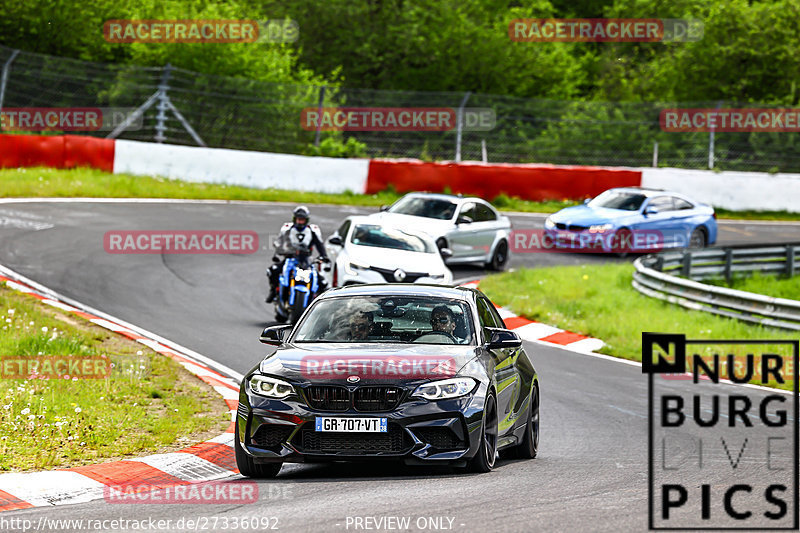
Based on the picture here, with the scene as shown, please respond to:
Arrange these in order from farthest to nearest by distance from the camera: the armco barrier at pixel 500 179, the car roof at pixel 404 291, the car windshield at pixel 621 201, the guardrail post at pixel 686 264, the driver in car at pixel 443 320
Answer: the armco barrier at pixel 500 179, the car windshield at pixel 621 201, the guardrail post at pixel 686 264, the car roof at pixel 404 291, the driver in car at pixel 443 320

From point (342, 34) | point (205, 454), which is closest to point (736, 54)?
point (342, 34)

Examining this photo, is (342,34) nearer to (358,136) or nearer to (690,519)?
(358,136)

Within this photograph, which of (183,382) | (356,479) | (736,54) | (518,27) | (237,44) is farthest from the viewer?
(518,27)

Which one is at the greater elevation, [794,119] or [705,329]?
[794,119]

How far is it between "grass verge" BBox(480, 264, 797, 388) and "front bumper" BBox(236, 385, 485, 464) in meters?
8.23

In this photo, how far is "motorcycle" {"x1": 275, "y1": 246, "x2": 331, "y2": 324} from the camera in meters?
15.8

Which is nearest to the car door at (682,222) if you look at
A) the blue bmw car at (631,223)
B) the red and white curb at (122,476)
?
the blue bmw car at (631,223)

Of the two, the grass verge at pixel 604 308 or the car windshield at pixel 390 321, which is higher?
the car windshield at pixel 390 321

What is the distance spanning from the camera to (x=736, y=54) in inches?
1715

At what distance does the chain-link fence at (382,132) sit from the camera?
31.8m

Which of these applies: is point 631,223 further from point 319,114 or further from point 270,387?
point 270,387

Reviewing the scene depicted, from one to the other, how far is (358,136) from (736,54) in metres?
17.5

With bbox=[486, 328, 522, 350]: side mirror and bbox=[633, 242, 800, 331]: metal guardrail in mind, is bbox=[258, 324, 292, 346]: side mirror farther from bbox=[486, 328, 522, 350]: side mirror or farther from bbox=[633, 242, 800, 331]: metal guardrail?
bbox=[633, 242, 800, 331]: metal guardrail

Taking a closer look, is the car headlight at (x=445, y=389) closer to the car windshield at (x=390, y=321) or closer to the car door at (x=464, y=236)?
the car windshield at (x=390, y=321)
